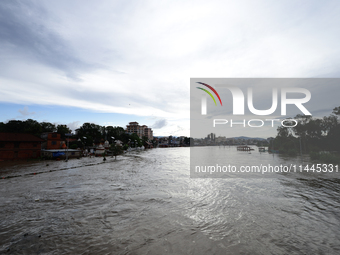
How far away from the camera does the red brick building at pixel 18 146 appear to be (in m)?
37.5

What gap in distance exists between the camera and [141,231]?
875cm

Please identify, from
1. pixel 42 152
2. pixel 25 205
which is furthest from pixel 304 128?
pixel 42 152

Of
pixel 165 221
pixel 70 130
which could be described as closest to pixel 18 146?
pixel 165 221

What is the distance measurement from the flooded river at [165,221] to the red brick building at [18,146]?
99.7 feet

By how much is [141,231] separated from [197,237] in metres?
2.88

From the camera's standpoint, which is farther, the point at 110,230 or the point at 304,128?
the point at 304,128

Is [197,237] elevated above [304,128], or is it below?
below

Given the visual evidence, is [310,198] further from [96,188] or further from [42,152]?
[42,152]

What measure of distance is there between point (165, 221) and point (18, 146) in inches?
1816

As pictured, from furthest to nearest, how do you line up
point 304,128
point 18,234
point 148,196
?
point 304,128 → point 148,196 → point 18,234

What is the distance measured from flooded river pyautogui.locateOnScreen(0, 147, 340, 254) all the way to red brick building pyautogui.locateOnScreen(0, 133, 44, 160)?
30.4 metres

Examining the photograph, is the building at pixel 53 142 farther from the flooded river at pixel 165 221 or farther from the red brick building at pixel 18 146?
the flooded river at pixel 165 221

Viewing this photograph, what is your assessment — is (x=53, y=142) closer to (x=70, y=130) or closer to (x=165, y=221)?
(x=70, y=130)

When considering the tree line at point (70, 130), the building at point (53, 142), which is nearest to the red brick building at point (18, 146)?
the building at point (53, 142)
